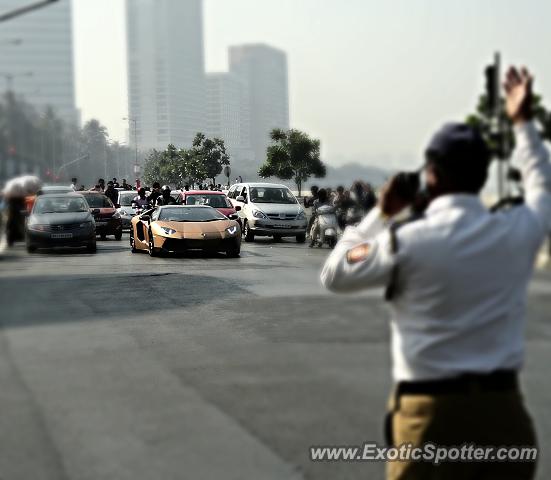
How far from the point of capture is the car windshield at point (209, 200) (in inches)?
770

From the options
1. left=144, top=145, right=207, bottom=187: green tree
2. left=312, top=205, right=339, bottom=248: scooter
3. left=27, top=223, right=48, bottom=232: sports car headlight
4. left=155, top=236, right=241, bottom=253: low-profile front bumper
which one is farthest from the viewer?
left=155, top=236, right=241, bottom=253: low-profile front bumper

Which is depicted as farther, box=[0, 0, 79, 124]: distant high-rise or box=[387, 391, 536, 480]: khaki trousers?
box=[0, 0, 79, 124]: distant high-rise

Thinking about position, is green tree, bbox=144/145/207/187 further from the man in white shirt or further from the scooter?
the man in white shirt

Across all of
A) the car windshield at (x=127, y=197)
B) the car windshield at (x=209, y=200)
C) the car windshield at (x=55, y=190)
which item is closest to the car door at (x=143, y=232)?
the car windshield at (x=209, y=200)

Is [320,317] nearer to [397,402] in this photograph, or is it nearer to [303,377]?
[303,377]

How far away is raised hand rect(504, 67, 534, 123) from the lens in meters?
2.79

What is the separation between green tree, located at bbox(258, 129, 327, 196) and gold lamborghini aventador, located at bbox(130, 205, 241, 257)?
13.4m

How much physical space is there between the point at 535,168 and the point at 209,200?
760 inches

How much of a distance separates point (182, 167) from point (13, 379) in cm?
204

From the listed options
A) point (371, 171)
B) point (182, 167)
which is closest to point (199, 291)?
point (182, 167)

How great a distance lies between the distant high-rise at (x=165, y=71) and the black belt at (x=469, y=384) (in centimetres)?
188

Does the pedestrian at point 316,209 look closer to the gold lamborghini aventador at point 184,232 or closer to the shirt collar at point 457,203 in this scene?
the shirt collar at point 457,203

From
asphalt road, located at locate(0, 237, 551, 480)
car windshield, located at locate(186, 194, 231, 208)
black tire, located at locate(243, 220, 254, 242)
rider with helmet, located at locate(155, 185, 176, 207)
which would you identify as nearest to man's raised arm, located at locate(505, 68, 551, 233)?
asphalt road, located at locate(0, 237, 551, 480)

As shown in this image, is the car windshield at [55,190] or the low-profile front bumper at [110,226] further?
the low-profile front bumper at [110,226]
